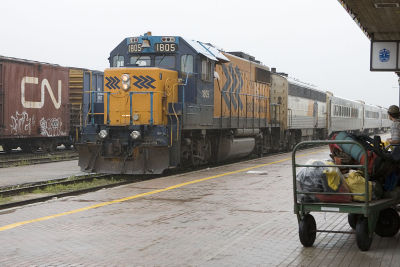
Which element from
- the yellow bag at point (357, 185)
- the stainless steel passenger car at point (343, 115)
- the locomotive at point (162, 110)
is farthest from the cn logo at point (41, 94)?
the stainless steel passenger car at point (343, 115)

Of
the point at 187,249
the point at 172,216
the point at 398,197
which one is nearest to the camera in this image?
the point at 187,249

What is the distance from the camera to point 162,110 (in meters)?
15.6

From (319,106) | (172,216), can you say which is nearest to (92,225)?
(172,216)

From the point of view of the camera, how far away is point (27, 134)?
23.9 metres

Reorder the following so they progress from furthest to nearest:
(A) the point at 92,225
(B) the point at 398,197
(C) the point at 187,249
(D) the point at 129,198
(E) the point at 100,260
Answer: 1. (D) the point at 129,198
2. (A) the point at 92,225
3. (B) the point at 398,197
4. (C) the point at 187,249
5. (E) the point at 100,260

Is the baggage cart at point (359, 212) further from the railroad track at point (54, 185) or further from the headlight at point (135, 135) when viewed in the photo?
the headlight at point (135, 135)

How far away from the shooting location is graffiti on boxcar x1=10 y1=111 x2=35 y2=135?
23062 mm

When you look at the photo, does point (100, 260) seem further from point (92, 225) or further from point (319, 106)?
point (319, 106)

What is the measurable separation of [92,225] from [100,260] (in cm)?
209

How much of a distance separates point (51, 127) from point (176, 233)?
61.2ft

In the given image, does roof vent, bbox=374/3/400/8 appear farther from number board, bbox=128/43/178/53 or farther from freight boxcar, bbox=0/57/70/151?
freight boxcar, bbox=0/57/70/151

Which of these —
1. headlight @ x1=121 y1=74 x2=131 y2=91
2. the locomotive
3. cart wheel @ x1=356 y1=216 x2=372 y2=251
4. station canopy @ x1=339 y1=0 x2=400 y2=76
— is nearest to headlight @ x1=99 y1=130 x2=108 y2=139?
the locomotive

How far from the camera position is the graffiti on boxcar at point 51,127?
24812 millimetres

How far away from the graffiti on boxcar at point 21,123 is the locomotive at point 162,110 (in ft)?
24.8
